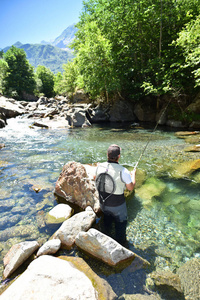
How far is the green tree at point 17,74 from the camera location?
2340 inches

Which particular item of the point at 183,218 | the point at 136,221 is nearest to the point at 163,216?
the point at 183,218

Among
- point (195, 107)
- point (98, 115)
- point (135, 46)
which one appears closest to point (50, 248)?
point (195, 107)

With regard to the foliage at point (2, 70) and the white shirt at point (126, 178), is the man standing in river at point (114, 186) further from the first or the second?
the foliage at point (2, 70)

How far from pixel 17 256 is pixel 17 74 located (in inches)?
2787

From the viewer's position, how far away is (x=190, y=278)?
9.61 feet

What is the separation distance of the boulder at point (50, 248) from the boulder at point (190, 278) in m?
2.41

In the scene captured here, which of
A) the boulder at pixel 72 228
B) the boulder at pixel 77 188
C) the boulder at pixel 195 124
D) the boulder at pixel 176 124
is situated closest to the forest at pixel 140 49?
the boulder at pixel 176 124

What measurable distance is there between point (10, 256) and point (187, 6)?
2354 cm

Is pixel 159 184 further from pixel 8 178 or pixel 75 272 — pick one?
pixel 8 178

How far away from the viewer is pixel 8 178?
708 centimetres

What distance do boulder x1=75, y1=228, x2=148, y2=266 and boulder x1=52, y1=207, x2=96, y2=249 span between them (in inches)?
18.1

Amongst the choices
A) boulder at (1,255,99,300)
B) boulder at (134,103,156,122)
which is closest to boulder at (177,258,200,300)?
boulder at (1,255,99,300)

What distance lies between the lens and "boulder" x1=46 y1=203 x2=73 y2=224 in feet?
14.6

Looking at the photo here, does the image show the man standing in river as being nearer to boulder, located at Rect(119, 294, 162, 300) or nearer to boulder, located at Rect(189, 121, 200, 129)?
boulder, located at Rect(119, 294, 162, 300)
